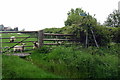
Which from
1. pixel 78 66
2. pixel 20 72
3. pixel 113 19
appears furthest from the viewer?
pixel 113 19

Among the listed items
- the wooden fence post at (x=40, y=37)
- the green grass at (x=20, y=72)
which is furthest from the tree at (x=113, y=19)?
the green grass at (x=20, y=72)

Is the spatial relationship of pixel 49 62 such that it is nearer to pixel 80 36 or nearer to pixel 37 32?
pixel 37 32

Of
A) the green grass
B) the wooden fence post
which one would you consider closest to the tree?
the wooden fence post

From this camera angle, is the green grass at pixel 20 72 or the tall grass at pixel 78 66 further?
the tall grass at pixel 78 66

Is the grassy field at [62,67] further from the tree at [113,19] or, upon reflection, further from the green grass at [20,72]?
the tree at [113,19]

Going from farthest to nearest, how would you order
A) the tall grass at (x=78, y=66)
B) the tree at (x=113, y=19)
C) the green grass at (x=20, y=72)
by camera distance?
the tree at (x=113, y=19)
the tall grass at (x=78, y=66)
the green grass at (x=20, y=72)

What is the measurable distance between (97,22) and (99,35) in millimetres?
819

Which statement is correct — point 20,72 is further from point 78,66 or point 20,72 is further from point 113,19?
point 113,19

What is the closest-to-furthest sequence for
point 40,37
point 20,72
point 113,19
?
point 20,72, point 40,37, point 113,19

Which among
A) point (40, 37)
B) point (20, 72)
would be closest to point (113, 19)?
point (40, 37)

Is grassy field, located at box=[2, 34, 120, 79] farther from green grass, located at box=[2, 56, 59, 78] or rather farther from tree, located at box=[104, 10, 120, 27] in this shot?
tree, located at box=[104, 10, 120, 27]

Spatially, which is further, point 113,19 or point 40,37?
point 113,19

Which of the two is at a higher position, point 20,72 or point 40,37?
point 40,37

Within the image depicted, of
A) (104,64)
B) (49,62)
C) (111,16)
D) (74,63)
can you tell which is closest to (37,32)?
(49,62)
